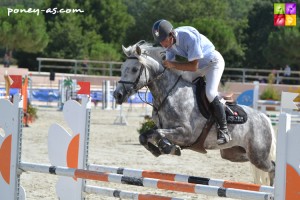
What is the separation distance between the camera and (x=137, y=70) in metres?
5.43

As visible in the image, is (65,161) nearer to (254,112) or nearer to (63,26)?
(254,112)

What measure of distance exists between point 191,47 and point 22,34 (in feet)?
94.2

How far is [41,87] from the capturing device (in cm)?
2402

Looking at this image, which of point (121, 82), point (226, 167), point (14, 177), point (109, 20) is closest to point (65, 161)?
point (14, 177)

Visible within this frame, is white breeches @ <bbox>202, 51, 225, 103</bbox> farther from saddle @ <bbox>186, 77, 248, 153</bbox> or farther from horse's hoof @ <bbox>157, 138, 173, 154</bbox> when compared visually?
horse's hoof @ <bbox>157, 138, 173, 154</bbox>

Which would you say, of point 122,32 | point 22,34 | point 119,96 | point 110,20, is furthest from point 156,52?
point 122,32

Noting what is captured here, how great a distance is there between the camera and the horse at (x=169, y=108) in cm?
527

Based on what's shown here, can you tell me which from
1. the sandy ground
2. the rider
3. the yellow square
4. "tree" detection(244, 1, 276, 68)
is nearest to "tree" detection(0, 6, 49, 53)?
the yellow square

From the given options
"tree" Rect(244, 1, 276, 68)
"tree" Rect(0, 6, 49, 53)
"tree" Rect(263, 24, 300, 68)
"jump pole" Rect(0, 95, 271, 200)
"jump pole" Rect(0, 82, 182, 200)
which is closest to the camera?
"jump pole" Rect(0, 95, 271, 200)

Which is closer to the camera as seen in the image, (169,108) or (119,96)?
(119,96)

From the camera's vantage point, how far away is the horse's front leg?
203 inches

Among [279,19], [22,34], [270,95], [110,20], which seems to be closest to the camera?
[270,95]

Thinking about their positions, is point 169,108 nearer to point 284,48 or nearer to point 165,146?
point 165,146

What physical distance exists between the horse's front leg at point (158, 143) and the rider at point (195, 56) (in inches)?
16.5
